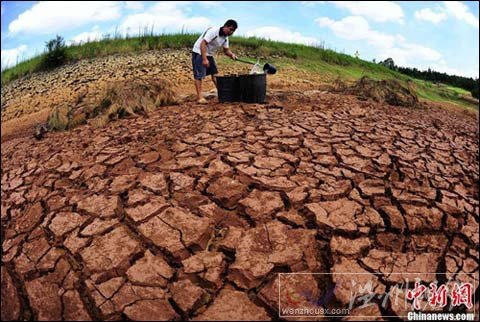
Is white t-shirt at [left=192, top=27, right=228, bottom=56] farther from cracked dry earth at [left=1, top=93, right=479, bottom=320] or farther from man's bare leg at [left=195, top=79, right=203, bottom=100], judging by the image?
cracked dry earth at [left=1, top=93, right=479, bottom=320]

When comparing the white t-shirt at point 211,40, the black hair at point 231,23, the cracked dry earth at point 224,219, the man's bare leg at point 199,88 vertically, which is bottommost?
the cracked dry earth at point 224,219

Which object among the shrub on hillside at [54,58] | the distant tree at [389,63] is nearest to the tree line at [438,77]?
the distant tree at [389,63]

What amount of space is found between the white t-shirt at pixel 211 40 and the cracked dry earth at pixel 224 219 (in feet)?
4.26

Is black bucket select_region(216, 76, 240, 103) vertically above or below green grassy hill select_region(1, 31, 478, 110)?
below

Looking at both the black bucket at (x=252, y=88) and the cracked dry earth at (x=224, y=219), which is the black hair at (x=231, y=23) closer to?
the black bucket at (x=252, y=88)

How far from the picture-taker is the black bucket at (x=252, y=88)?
3605 mm

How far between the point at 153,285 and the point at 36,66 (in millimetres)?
6956

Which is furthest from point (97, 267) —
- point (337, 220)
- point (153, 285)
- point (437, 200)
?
point (437, 200)

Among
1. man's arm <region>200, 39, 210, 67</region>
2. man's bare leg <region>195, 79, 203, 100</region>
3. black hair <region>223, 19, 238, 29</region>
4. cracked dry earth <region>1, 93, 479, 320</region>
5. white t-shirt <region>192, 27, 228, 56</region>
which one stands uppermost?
black hair <region>223, 19, 238, 29</region>

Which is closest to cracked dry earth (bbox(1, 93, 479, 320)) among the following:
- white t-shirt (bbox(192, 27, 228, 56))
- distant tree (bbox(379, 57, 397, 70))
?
white t-shirt (bbox(192, 27, 228, 56))

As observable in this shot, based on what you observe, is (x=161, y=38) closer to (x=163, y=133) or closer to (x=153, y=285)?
(x=163, y=133)

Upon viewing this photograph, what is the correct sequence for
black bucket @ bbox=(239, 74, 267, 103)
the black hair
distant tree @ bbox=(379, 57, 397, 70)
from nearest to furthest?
black bucket @ bbox=(239, 74, 267, 103) < the black hair < distant tree @ bbox=(379, 57, 397, 70)

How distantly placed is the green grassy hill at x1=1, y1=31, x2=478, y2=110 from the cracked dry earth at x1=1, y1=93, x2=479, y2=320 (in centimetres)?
453

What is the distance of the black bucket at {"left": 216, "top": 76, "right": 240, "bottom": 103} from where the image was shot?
368 centimetres
